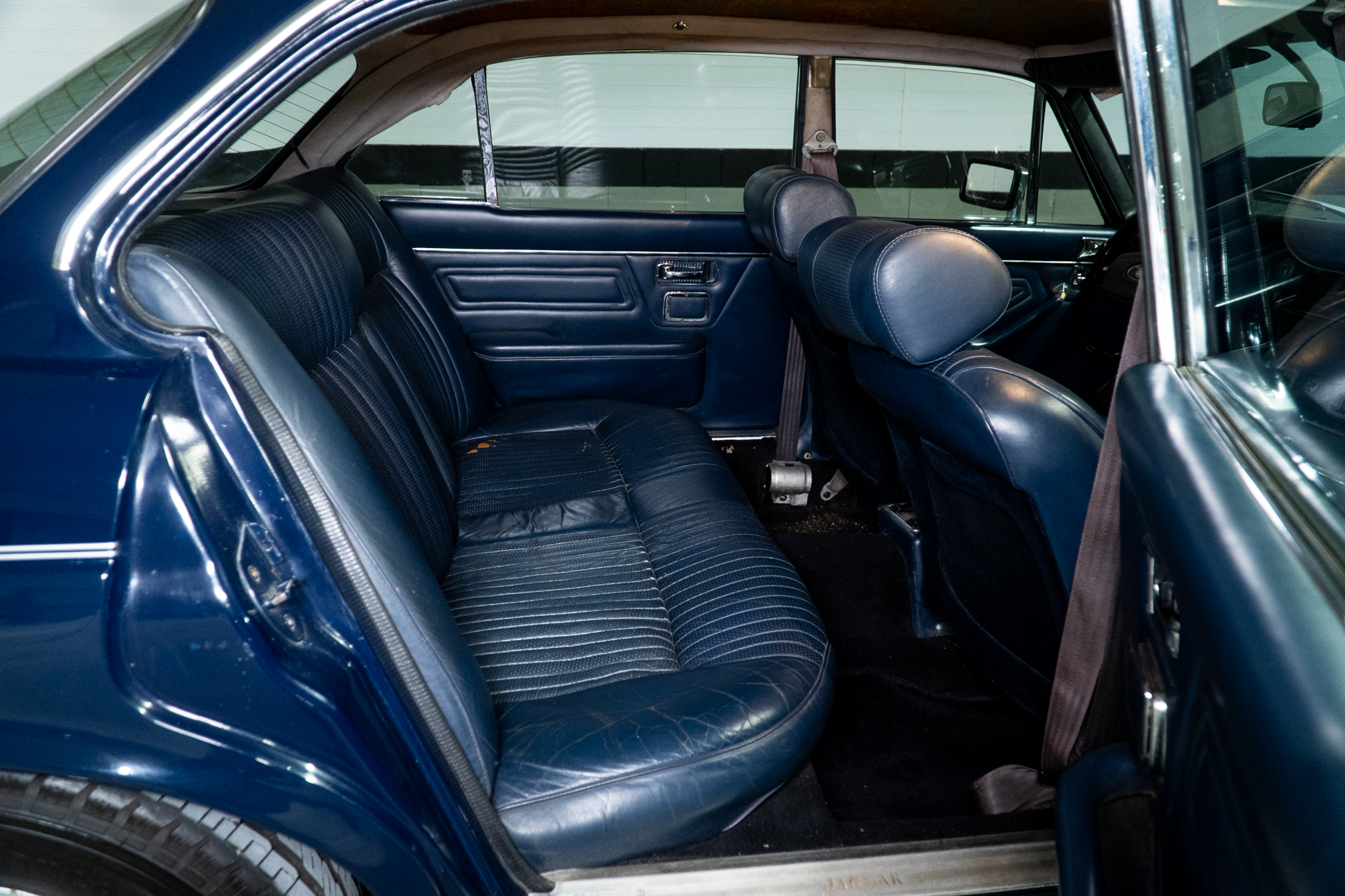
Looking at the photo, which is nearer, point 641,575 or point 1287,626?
point 1287,626

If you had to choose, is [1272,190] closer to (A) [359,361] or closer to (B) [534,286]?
(A) [359,361]

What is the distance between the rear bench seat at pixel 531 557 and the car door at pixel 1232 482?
0.48 m

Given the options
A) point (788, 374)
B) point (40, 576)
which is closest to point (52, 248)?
point (40, 576)

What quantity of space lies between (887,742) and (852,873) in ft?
1.72

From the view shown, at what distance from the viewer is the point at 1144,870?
856mm

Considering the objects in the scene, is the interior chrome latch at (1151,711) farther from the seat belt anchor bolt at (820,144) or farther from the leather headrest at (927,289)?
the seat belt anchor bolt at (820,144)

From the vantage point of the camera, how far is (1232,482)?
705mm

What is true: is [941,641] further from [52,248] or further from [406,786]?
[52,248]

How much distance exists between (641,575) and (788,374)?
1219mm

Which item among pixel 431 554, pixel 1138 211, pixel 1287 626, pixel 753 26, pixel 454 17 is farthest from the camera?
pixel 753 26

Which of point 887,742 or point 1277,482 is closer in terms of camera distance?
point 1277,482

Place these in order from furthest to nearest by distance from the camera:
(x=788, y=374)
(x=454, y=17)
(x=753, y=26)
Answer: (x=788, y=374) → (x=753, y=26) → (x=454, y=17)

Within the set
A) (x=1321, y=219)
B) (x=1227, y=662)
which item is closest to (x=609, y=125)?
(x=1321, y=219)

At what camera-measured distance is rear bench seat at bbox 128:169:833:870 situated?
100cm
